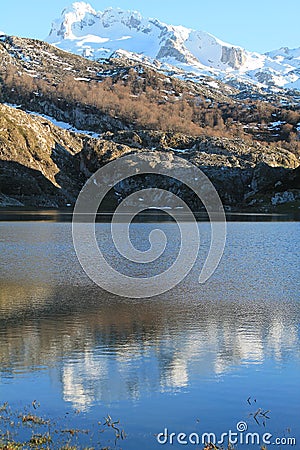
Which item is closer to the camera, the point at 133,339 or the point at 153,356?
the point at 153,356

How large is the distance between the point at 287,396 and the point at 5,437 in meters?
10.1

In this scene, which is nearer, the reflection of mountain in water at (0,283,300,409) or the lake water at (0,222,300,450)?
the lake water at (0,222,300,450)

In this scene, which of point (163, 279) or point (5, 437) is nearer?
point (5, 437)

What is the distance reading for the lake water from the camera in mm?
18078

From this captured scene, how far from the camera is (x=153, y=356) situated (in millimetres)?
24938

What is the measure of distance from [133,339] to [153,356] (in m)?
3.17

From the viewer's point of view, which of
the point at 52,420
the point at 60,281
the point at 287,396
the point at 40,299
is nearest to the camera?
the point at 52,420

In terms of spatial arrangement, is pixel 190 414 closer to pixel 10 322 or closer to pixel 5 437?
pixel 5 437

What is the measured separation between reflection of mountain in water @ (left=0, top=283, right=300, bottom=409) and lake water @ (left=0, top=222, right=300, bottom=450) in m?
0.05

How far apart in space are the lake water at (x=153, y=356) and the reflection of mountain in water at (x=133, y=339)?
0.18ft

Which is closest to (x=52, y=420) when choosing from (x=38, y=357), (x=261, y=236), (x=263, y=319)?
(x=38, y=357)

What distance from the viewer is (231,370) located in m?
22.9

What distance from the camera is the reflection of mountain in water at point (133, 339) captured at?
21.9 meters

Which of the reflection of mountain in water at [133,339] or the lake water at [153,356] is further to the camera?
the reflection of mountain in water at [133,339]
